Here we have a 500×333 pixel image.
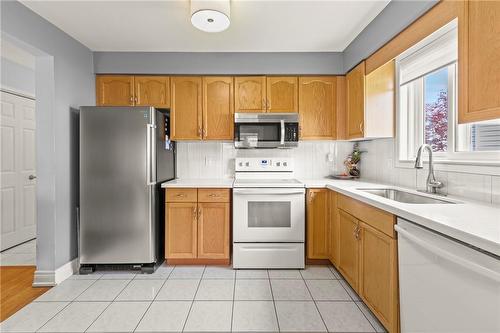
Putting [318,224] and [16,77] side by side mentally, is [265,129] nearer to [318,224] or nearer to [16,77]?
[318,224]

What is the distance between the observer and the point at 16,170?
342 centimetres

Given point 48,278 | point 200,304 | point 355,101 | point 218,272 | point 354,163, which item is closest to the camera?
point 200,304

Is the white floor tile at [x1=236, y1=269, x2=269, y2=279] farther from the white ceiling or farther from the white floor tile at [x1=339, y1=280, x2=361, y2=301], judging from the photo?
the white ceiling

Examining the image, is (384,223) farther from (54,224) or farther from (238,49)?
(54,224)

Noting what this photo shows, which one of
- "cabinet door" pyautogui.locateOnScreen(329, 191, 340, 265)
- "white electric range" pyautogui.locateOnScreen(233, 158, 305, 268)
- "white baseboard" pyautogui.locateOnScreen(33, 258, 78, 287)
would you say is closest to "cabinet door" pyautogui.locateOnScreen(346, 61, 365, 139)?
"cabinet door" pyautogui.locateOnScreen(329, 191, 340, 265)

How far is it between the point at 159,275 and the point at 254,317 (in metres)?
1.17

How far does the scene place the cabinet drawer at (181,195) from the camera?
2766mm

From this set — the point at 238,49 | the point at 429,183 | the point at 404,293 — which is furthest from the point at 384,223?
the point at 238,49

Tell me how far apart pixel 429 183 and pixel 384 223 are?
1.89 feet

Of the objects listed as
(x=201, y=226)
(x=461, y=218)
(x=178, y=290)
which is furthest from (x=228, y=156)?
(x=461, y=218)

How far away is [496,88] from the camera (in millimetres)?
1175

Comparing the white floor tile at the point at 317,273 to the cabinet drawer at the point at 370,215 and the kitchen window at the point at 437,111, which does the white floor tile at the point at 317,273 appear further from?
the kitchen window at the point at 437,111

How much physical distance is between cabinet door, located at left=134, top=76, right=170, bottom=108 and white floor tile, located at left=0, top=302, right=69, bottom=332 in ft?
6.86

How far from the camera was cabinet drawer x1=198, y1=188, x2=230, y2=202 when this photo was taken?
276 cm
